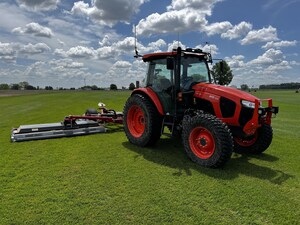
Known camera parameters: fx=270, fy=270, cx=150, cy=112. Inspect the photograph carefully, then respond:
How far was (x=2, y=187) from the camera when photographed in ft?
Result: 14.5

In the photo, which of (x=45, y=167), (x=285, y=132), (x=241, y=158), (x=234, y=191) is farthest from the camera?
(x=285, y=132)

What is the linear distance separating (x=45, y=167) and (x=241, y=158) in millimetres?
4269

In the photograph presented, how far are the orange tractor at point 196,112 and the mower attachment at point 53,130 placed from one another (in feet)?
5.65

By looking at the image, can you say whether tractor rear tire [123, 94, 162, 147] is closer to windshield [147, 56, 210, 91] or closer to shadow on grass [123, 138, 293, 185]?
shadow on grass [123, 138, 293, 185]

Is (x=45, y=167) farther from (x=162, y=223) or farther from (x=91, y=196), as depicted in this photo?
(x=162, y=223)

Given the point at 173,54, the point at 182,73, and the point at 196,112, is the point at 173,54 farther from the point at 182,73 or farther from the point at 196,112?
the point at 196,112

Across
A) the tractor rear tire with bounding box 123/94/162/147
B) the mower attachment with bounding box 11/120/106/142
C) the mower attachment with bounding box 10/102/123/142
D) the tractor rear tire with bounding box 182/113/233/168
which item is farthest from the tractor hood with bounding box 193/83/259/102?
the mower attachment with bounding box 11/120/106/142

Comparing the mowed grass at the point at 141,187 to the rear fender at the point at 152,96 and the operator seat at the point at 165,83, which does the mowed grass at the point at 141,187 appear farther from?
the operator seat at the point at 165,83

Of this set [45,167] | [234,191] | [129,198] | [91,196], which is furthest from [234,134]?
[45,167]

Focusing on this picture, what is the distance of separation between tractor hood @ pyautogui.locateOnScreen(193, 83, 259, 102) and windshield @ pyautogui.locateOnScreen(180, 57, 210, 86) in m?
0.33

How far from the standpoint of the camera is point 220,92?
5832 millimetres

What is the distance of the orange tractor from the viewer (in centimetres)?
545

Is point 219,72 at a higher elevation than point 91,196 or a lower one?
higher

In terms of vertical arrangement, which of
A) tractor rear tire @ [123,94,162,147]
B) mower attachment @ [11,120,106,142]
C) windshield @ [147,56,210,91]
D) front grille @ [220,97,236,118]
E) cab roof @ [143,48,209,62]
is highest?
cab roof @ [143,48,209,62]
